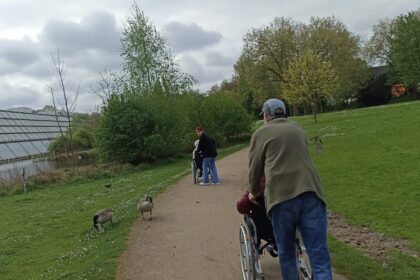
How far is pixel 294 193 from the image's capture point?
14.6 ft

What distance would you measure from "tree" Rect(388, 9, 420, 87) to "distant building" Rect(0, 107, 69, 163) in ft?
138

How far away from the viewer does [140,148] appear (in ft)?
96.5

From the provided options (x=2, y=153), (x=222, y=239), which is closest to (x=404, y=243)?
(x=222, y=239)

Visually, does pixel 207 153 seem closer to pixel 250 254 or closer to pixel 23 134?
pixel 250 254

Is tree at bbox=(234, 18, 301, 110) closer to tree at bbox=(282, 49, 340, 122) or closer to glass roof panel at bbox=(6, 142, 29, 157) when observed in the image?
tree at bbox=(282, 49, 340, 122)

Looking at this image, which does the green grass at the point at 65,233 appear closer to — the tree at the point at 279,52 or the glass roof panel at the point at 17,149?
the glass roof panel at the point at 17,149

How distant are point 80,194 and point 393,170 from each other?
1286 centimetres

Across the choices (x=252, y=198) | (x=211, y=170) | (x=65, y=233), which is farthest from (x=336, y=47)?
(x=252, y=198)

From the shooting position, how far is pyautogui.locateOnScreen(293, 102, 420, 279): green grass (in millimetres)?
6404

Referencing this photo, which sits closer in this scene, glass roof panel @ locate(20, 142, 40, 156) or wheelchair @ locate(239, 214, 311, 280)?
wheelchair @ locate(239, 214, 311, 280)

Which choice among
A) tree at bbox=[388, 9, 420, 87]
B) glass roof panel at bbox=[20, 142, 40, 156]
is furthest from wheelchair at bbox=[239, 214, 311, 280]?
tree at bbox=[388, 9, 420, 87]

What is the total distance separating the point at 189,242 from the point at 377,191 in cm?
533

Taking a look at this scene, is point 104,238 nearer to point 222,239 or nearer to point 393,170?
point 222,239

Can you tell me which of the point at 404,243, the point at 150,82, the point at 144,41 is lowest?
the point at 404,243
